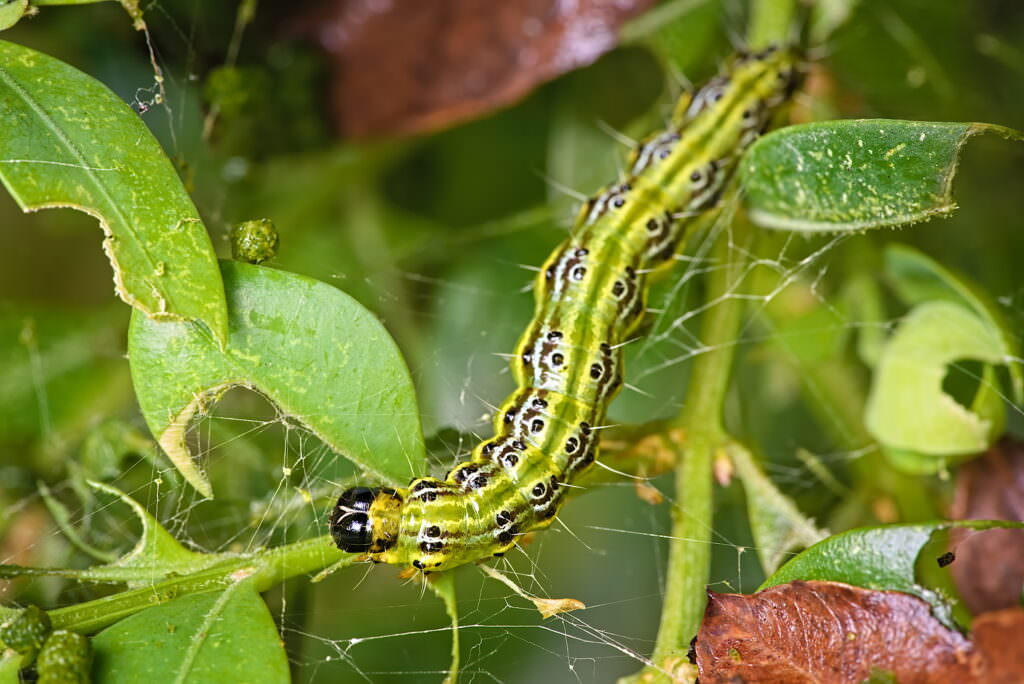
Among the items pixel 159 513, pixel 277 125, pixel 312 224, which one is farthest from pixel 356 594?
pixel 277 125

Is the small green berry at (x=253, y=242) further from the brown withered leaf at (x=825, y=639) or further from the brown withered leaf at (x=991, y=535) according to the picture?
the brown withered leaf at (x=991, y=535)

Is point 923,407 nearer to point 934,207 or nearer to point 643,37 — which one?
point 934,207

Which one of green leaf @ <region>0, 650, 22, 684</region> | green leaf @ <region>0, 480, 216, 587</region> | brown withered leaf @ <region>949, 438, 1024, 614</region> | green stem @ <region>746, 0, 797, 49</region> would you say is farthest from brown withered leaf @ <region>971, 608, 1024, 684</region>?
green stem @ <region>746, 0, 797, 49</region>

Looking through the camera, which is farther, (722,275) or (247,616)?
(722,275)

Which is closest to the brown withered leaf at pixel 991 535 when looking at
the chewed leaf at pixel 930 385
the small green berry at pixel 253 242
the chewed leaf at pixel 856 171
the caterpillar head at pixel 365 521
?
the chewed leaf at pixel 930 385

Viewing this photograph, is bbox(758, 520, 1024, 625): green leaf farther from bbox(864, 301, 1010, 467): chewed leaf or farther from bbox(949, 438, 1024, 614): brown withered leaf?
bbox(864, 301, 1010, 467): chewed leaf

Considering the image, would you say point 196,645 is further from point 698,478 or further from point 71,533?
point 698,478

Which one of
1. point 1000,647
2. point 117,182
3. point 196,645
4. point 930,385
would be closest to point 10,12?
point 117,182
